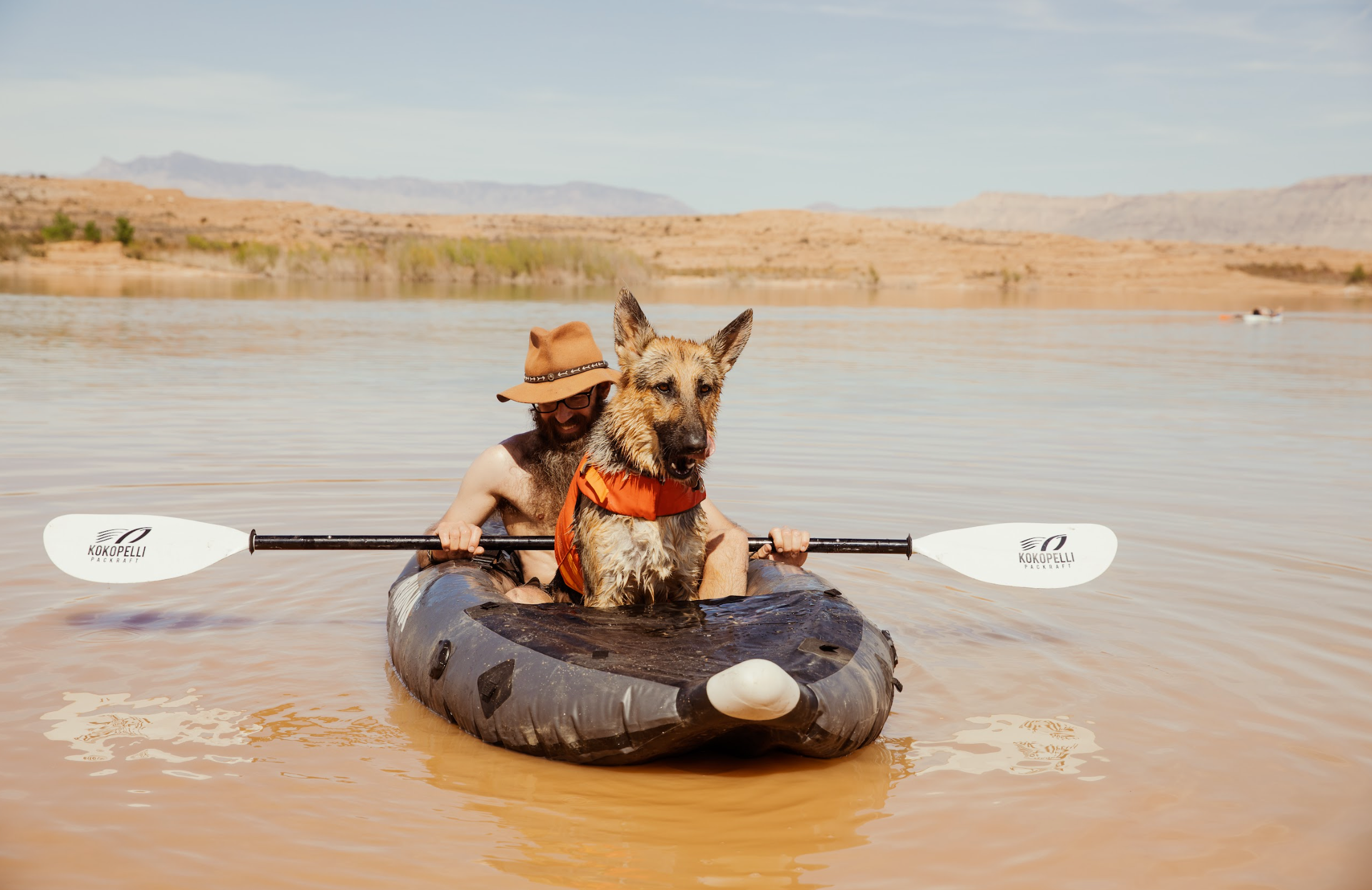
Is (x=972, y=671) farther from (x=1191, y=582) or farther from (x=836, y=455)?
(x=836, y=455)

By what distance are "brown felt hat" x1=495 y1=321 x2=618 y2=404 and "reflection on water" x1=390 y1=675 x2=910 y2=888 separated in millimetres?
1610

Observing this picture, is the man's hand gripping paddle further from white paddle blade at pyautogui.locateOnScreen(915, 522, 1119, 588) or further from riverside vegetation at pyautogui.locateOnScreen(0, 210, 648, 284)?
riverside vegetation at pyautogui.locateOnScreen(0, 210, 648, 284)

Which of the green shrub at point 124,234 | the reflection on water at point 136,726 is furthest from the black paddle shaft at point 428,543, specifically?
the green shrub at point 124,234

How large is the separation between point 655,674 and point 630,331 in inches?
58.1

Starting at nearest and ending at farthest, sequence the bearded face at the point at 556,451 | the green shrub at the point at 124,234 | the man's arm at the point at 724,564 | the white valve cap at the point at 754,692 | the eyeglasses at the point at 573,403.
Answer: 1. the white valve cap at the point at 754,692
2. the man's arm at the point at 724,564
3. the eyeglasses at the point at 573,403
4. the bearded face at the point at 556,451
5. the green shrub at the point at 124,234

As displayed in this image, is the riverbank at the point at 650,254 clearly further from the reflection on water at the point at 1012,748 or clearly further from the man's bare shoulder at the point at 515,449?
the reflection on water at the point at 1012,748

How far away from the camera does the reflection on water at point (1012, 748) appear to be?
192 inches

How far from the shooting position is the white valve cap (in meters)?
3.89

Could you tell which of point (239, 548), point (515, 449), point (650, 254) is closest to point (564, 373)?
point (515, 449)

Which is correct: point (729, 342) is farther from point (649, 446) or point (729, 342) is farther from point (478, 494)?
point (478, 494)

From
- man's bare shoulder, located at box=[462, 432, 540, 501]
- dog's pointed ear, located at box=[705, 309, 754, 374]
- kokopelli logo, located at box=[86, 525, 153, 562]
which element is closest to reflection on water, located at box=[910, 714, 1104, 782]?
dog's pointed ear, located at box=[705, 309, 754, 374]

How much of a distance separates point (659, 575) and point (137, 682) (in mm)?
2593

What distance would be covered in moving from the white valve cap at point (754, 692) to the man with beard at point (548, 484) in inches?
62.6

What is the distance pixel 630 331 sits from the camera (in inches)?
197
